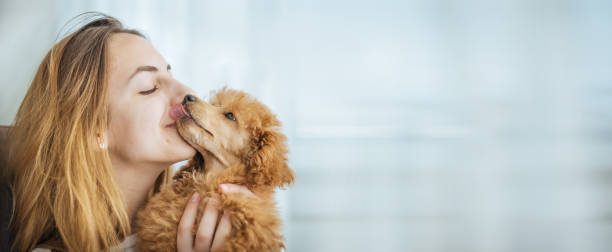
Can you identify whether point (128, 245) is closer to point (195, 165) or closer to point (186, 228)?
point (186, 228)

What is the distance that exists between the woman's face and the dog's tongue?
0.02 meters

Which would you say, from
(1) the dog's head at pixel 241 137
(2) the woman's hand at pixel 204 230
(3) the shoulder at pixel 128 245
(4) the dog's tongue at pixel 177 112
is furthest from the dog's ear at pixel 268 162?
(3) the shoulder at pixel 128 245

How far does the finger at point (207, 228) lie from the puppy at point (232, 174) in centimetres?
2

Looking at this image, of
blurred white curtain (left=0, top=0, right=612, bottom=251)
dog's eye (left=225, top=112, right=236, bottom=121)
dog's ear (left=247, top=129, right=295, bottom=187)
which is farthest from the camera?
blurred white curtain (left=0, top=0, right=612, bottom=251)

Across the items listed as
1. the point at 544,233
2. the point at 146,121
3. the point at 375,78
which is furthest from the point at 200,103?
the point at 544,233

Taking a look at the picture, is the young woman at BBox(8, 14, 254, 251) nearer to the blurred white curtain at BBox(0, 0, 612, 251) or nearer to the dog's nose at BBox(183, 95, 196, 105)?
the dog's nose at BBox(183, 95, 196, 105)

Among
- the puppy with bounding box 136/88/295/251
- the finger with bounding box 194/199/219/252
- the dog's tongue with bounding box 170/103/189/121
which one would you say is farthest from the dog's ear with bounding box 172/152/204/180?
the finger with bounding box 194/199/219/252

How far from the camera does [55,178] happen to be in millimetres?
1121

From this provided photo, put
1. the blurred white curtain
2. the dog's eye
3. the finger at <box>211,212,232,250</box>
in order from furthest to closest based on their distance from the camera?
the blurred white curtain < the dog's eye < the finger at <box>211,212,232,250</box>

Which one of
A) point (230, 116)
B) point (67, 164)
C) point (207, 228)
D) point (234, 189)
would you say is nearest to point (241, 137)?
point (230, 116)

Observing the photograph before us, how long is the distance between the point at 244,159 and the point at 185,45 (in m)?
1.12

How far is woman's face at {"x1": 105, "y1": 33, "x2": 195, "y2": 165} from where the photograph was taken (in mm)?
1140

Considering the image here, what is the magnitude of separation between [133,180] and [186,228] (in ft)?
1.21

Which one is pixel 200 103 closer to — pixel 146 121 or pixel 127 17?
pixel 146 121
